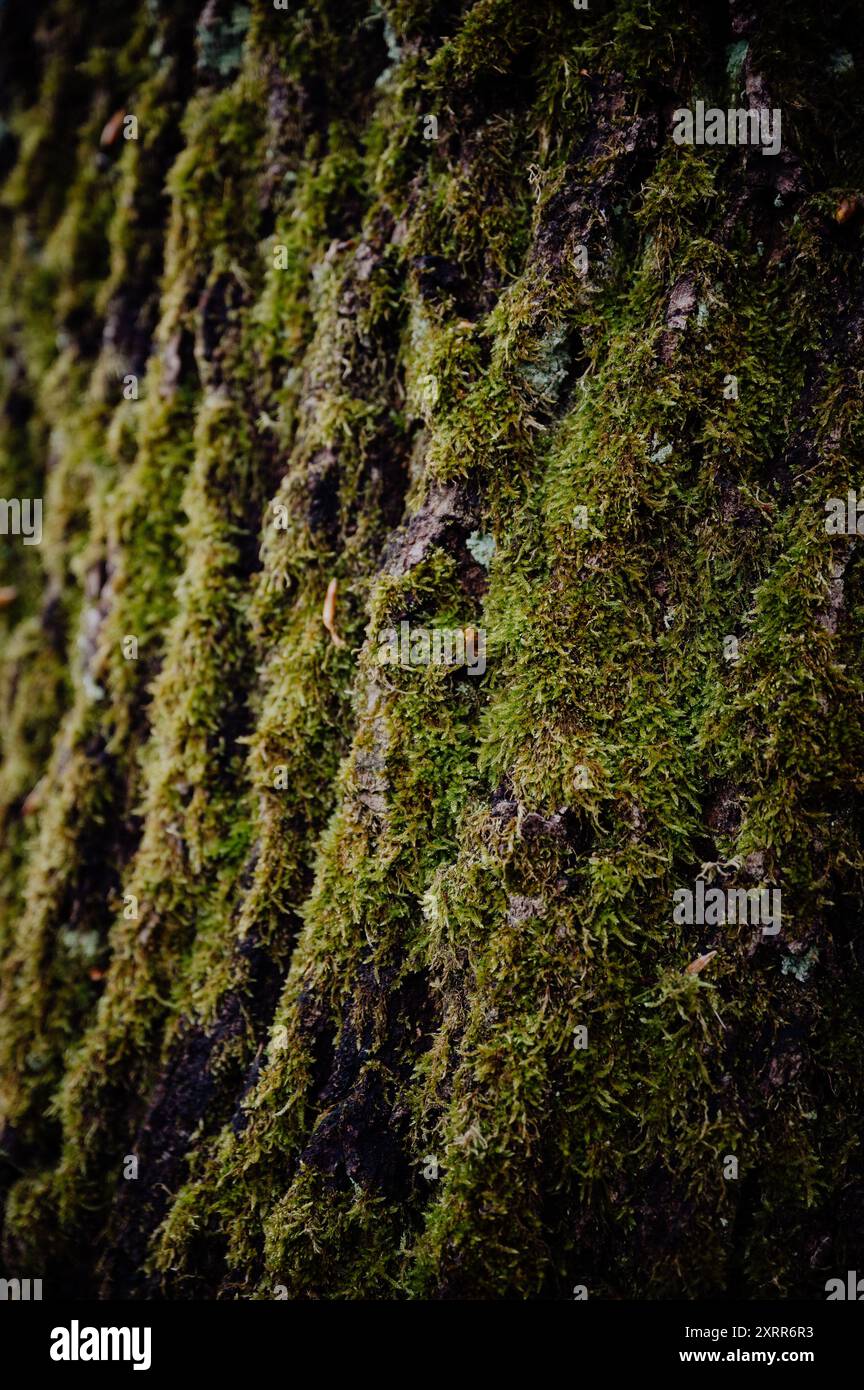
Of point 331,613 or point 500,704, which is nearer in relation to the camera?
point 500,704

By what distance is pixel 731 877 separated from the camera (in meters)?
2.50

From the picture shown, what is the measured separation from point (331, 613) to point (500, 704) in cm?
86

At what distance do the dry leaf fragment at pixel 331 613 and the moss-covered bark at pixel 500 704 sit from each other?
2 centimetres

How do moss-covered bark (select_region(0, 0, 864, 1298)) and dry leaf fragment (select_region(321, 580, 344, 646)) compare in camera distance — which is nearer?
moss-covered bark (select_region(0, 0, 864, 1298))

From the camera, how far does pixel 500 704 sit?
2729mm

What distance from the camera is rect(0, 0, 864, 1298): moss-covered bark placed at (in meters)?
2.47

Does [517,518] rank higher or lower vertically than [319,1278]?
higher

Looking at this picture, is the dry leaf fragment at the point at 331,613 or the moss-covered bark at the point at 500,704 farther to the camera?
the dry leaf fragment at the point at 331,613

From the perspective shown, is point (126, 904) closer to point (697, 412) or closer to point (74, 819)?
point (74, 819)

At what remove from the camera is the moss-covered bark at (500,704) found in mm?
2467

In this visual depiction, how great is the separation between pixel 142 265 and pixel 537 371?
9.23 ft

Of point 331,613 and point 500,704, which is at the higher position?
point 331,613

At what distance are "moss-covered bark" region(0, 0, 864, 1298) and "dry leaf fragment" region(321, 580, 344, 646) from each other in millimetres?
22
